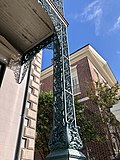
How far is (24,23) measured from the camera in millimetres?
4195

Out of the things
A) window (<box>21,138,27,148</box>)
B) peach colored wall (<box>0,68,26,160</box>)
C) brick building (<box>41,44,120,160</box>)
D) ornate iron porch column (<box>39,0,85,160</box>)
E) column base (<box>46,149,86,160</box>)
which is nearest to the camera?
column base (<box>46,149,86,160</box>)

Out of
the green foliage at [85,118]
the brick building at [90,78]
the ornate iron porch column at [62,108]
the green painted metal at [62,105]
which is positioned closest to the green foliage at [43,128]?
the green foliage at [85,118]

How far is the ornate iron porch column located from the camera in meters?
2.22

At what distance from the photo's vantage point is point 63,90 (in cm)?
295

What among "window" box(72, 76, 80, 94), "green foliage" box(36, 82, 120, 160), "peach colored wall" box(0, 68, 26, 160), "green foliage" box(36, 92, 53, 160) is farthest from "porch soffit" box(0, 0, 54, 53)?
"window" box(72, 76, 80, 94)

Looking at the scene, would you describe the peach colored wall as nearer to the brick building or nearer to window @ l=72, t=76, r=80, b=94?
the brick building

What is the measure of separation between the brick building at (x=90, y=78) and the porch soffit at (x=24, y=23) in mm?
6164

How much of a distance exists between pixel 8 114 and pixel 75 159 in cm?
209

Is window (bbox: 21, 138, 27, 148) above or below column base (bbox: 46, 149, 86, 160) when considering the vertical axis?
above

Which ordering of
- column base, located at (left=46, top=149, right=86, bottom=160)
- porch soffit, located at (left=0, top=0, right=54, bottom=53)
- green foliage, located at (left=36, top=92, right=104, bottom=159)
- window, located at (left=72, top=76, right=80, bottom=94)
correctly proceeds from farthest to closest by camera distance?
window, located at (left=72, top=76, right=80, bottom=94) → green foliage, located at (left=36, top=92, right=104, bottom=159) → porch soffit, located at (left=0, top=0, right=54, bottom=53) → column base, located at (left=46, top=149, right=86, bottom=160)

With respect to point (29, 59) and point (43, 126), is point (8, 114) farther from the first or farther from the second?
point (43, 126)

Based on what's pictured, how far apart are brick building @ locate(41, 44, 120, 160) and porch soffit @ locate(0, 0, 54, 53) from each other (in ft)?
20.2

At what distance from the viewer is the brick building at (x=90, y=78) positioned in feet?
27.9

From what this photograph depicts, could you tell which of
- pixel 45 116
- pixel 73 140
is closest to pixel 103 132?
pixel 45 116
